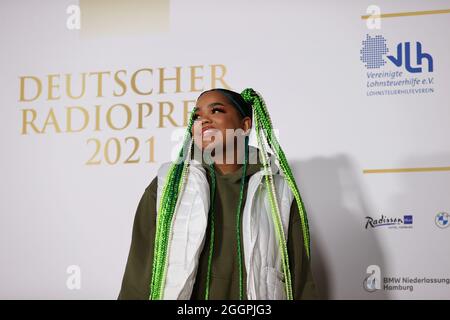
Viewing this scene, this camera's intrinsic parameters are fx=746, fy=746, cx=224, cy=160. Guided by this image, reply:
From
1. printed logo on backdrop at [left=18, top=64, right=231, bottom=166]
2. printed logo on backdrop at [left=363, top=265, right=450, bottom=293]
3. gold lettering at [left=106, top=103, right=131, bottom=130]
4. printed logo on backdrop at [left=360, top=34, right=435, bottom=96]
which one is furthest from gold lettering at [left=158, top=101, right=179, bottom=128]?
printed logo on backdrop at [left=363, top=265, right=450, bottom=293]

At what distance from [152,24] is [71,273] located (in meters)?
1.00

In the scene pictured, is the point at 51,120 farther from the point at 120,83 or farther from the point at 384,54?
the point at 384,54

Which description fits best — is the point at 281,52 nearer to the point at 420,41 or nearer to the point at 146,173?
the point at 420,41

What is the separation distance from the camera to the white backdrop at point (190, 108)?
264 cm

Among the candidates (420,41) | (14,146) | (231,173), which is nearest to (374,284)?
(231,173)

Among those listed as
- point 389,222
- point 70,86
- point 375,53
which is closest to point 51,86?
point 70,86

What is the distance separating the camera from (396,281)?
2611mm

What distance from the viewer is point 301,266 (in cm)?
222

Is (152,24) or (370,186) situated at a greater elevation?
(152,24)

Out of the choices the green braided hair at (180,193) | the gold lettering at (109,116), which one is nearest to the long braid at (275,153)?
the green braided hair at (180,193)

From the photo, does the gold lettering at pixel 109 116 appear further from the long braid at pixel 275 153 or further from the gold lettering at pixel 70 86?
the long braid at pixel 275 153

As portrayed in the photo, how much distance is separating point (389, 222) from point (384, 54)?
0.61 metres

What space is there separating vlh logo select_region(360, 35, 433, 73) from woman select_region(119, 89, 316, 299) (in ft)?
1.94
